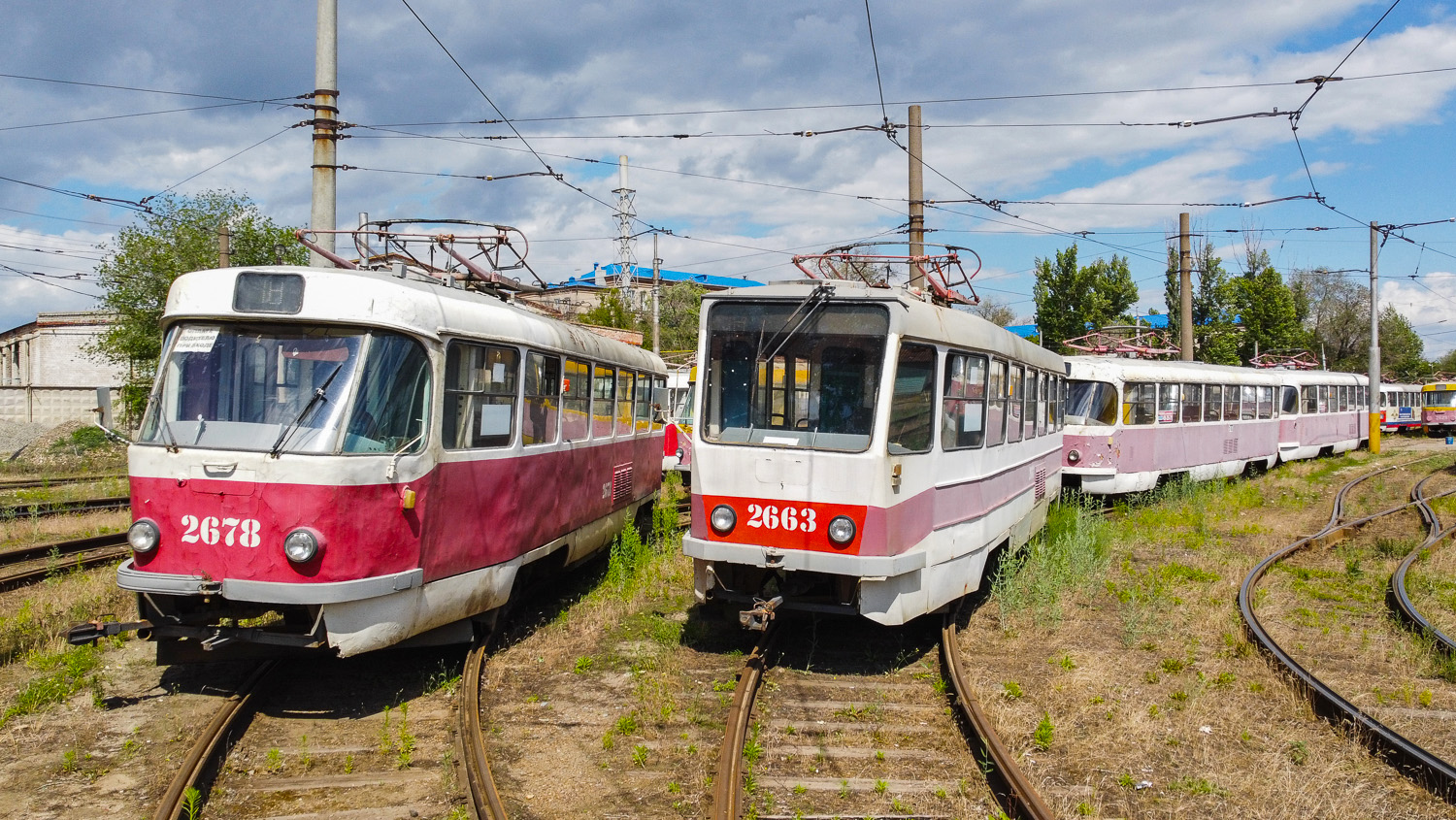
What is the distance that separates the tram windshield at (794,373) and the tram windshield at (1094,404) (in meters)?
11.1

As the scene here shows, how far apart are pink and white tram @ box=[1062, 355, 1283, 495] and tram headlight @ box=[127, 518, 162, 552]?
566 inches

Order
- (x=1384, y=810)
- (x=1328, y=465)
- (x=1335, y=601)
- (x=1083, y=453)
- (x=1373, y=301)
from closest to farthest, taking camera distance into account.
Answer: (x=1384, y=810) → (x=1335, y=601) → (x=1083, y=453) → (x=1328, y=465) → (x=1373, y=301)

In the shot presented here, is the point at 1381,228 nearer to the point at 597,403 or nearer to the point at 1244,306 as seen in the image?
the point at 1244,306

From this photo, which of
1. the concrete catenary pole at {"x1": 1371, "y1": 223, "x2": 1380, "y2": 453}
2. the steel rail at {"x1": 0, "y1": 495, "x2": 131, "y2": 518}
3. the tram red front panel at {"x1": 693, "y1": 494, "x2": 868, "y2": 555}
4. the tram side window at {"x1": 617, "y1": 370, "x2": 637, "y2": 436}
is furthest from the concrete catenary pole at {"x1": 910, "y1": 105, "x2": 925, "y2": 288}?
the concrete catenary pole at {"x1": 1371, "y1": 223, "x2": 1380, "y2": 453}

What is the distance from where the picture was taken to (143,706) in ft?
21.9

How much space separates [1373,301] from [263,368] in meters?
35.5

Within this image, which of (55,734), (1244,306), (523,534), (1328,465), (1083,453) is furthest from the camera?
(1244,306)

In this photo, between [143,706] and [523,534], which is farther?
[523,534]

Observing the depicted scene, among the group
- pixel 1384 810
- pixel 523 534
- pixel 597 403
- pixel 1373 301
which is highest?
pixel 1373 301

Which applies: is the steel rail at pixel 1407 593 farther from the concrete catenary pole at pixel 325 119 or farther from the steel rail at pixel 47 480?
the steel rail at pixel 47 480

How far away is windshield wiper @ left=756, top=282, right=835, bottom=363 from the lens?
7.61 metres

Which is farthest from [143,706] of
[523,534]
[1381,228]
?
[1381,228]


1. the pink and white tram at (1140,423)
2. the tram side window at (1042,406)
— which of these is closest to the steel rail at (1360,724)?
the tram side window at (1042,406)

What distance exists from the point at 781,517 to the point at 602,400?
3.88 metres
